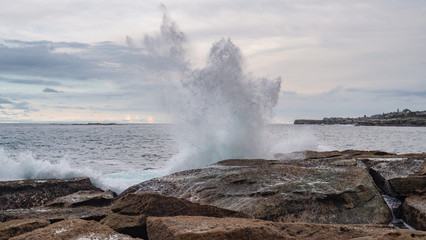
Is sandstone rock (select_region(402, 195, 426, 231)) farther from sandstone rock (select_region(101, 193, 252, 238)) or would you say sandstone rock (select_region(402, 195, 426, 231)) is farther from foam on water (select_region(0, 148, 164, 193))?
foam on water (select_region(0, 148, 164, 193))

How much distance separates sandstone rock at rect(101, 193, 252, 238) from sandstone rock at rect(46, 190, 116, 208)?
272cm

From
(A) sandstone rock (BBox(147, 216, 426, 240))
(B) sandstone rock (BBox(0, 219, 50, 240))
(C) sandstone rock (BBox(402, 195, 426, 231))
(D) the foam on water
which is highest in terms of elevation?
(A) sandstone rock (BBox(147, 216, 426, 240))

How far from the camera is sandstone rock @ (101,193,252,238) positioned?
14.9 feet

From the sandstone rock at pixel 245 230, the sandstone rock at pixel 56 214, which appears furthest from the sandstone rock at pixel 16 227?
the sandstone rock at pixel 245 230

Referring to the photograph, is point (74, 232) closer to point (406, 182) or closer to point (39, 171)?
point (406, 182)

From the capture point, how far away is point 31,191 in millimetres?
8891

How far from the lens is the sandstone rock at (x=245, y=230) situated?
3.36 m

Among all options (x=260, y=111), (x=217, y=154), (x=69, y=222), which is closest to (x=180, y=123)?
(x=217, y=154)

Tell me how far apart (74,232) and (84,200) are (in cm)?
368

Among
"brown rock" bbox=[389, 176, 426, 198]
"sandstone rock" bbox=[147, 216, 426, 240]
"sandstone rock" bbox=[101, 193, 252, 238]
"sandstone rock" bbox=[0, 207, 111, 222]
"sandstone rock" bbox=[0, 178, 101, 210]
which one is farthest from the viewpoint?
"sandstone rock" bbox=[0, 178, 101, 210]

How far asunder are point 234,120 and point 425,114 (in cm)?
10940

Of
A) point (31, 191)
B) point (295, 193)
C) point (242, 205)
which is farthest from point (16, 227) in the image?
point (31, 191)

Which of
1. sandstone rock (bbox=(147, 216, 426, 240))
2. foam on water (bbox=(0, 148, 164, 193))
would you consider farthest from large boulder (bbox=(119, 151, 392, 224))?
foam on water (bbox=(0, 148, 164, 193))

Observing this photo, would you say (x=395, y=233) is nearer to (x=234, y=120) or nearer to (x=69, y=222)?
(x=69, y=222)
